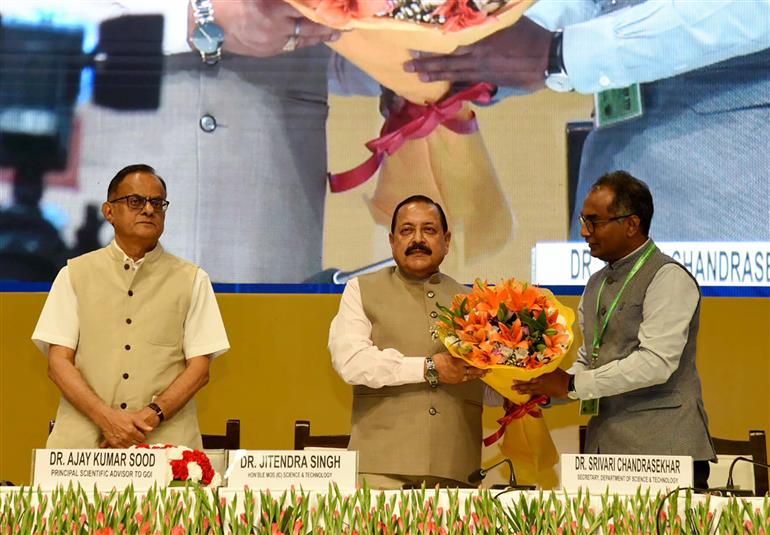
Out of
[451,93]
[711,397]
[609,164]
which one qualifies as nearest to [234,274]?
[451,93]

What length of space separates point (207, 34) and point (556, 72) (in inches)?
58.7

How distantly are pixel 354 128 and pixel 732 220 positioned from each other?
160 cm

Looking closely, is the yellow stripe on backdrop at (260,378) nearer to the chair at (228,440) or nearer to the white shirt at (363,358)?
the chair at (228,440)

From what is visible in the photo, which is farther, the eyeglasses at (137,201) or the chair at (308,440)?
the chair at (308,440)

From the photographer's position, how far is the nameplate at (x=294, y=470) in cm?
243

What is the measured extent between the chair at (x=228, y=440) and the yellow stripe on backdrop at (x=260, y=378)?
616 mm

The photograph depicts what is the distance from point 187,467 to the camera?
8.32 ft

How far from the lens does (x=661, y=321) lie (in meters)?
3.03

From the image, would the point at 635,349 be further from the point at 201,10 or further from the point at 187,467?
the point at 201,10

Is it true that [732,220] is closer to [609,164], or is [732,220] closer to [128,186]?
[609,164]

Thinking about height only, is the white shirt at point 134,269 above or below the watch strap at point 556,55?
below
